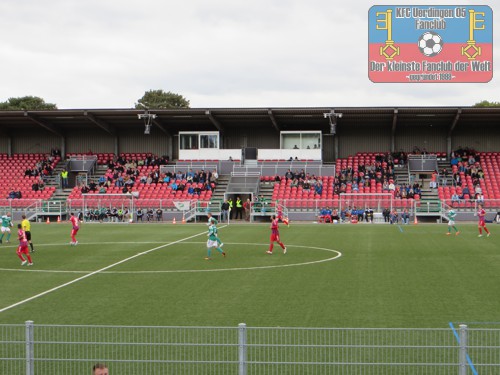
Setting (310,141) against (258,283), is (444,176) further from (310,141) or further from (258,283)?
(258,283)

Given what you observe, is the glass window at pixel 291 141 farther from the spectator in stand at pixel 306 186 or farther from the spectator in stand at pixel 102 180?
the spectator in stand at pixel 102 180

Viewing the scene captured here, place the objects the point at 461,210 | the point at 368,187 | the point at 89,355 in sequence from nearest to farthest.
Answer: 1. the point at 89,355
2. the point at 461,210
3. the point at 368,187

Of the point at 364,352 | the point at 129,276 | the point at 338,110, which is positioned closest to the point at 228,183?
the point at 338,110

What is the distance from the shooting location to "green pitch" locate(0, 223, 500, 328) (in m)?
16.5

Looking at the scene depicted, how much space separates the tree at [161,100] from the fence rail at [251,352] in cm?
10732

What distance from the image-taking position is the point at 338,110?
66.6 m

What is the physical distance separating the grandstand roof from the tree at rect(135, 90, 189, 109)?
44893 mm

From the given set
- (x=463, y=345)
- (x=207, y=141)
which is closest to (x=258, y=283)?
(x=463, y=345)

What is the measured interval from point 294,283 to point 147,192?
1757 inches

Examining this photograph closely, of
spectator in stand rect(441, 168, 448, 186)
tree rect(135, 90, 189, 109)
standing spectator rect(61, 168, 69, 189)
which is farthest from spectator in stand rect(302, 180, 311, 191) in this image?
tree rect(135, 90, 189, 109)

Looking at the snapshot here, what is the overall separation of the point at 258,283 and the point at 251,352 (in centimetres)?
871

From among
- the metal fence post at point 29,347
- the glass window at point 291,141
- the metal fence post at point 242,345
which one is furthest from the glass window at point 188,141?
the metal fence post at point 242,345

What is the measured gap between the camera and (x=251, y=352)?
12984 mm

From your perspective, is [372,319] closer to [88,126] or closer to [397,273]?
[397,273]
